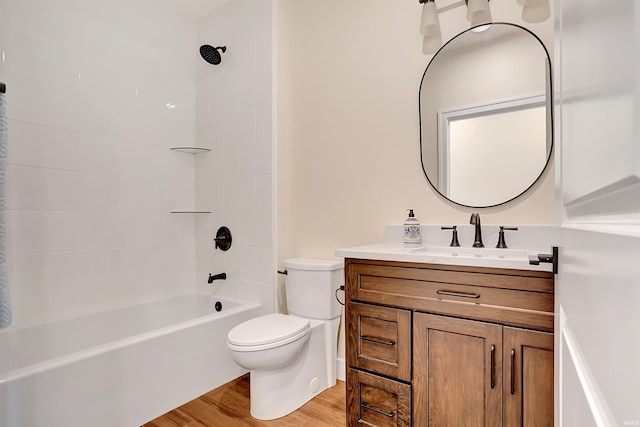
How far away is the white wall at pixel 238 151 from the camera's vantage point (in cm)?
246

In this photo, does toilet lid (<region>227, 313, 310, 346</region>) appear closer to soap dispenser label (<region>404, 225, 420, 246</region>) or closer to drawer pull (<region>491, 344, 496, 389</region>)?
soap dispenser label (<region>404, 225, 420, 246</region>)

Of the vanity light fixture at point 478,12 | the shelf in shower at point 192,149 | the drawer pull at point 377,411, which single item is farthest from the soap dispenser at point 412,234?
the shelf in shower at point 192,149

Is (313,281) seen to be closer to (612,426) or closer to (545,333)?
(545,333)

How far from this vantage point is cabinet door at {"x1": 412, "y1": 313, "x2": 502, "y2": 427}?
122 cm

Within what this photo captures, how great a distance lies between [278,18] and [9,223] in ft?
6.95

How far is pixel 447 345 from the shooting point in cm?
131

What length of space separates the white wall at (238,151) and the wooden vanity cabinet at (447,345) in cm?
105

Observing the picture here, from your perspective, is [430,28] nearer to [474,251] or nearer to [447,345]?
[474,251]

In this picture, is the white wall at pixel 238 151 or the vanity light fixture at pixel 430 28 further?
the white wall at pixel 238 151

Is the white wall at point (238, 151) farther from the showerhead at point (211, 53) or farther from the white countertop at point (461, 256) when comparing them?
the white countertop at point (461, 256)

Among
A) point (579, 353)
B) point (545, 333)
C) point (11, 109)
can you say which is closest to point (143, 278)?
point (11, 109)

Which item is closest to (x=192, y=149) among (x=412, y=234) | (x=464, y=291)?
(x=412, y=234)

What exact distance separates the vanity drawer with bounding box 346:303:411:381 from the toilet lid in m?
0.37

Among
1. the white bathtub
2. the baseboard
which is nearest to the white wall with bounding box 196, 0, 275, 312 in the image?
the white bathtub
